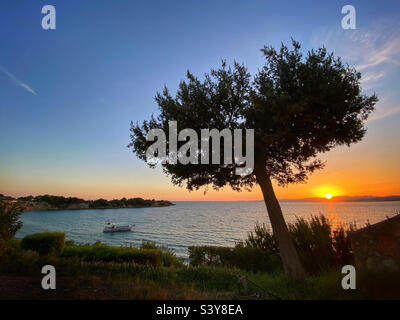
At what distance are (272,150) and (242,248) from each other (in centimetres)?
844

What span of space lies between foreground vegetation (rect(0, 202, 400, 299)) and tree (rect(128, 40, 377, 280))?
7.30 feet

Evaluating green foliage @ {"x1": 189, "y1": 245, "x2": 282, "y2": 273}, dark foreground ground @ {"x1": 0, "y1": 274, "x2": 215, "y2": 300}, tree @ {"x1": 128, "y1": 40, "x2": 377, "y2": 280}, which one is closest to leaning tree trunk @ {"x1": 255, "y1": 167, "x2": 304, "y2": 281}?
tree @ {"x1": 128, "y1": 40, "x2": 377, "y2": 280}

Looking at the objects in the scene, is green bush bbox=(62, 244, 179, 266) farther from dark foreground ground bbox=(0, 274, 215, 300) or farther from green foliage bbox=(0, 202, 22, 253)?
dark foreground ground bbox=(0, 274, 215, 300)

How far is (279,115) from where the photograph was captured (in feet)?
28.9

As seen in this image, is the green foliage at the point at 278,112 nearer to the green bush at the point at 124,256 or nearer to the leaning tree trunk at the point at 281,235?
the leaning tree trunk at the point at 281,235

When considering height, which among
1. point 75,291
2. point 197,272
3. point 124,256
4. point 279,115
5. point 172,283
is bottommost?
point 124,256

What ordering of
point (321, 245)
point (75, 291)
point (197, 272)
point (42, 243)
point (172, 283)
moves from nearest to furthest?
point (75, 291) → point (172, 283) → point (197, 272) → point (321, 245) → point (42, 243)

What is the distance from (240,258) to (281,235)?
5.99m

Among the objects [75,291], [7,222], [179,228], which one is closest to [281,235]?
[75,291]

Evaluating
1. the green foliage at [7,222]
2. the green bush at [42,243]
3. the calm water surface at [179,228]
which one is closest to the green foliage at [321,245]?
the calm water surface at [179,228]

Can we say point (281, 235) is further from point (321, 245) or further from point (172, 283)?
point (172, 283)

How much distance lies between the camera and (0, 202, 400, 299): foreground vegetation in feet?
20.8

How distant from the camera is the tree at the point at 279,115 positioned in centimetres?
911
